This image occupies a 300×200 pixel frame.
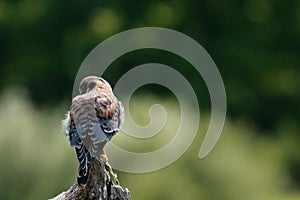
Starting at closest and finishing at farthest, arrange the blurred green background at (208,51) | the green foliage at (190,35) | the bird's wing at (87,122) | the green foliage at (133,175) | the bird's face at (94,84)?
the bird's wing at (87,122), the bird's face at (94,84), the green foliage at (133,175), the blurred green background at (208,51), the green foliage at (190,35)

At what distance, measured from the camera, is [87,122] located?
4957mm

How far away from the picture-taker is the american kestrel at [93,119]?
4832 mm

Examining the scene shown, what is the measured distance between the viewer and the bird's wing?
4.82m

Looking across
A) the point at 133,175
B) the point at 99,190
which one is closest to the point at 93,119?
the point at 99,190

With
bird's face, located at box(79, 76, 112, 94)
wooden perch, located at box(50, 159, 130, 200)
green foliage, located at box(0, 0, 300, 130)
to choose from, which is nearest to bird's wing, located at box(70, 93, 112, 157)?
bird's face, located at box(79, 76, 112, 94)

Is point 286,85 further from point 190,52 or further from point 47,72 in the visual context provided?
point 47,72

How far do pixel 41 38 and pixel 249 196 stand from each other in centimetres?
1215

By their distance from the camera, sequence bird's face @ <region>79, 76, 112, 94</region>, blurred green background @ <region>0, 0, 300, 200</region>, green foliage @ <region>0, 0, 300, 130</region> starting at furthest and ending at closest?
green foliage @ <region>0, 0, 300, 130</region>, blurred green background @ <region>0, 0, 300, 200</region>, bird's face @ <region>79, 76, 112, 94</region>

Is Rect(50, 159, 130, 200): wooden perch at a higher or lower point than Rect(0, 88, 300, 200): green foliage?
lower

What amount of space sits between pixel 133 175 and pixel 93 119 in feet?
23.3

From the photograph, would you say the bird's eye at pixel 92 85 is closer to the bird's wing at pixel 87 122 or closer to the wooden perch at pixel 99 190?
the bird's wing at pixel 87 122

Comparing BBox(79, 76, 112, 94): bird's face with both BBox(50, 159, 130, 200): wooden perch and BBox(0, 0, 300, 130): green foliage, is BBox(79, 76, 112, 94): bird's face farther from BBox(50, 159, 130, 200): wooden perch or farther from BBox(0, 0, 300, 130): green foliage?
BBox(0, 0, 300, 130): green foliage

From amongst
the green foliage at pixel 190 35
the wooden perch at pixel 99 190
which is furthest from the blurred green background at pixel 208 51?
the wooden perch at pixel 99 190

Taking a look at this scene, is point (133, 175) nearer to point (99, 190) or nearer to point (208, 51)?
point (99, 190)
